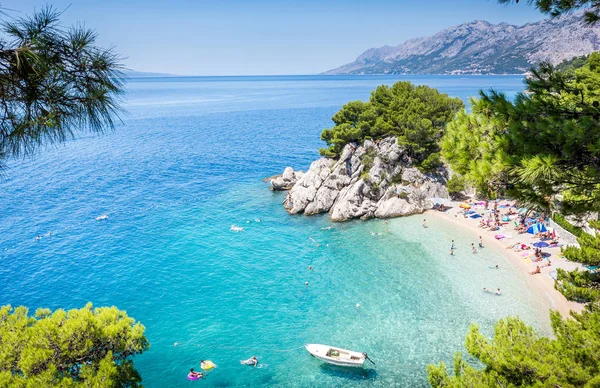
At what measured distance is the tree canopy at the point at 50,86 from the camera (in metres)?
5.48

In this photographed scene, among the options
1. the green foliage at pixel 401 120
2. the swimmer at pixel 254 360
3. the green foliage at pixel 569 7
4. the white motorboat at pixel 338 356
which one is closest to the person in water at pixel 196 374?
the swimmer at pixel 254 360

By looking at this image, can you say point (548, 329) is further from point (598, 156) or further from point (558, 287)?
point (598, 156)

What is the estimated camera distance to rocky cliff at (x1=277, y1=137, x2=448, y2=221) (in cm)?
4409

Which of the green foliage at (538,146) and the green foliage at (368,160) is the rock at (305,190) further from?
the green foliage at (538,146)

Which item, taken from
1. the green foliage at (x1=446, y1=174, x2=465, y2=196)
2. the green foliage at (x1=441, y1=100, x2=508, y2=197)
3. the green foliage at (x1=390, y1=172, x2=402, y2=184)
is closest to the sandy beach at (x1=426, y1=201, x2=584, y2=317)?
the green foliage at (x1=446, y1=174, x2=465, y2=196)

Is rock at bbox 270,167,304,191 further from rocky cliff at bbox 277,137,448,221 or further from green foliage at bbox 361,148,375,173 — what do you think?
green foliage at bbox 361,148,375,173

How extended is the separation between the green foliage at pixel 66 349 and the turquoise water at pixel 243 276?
8.70 meters

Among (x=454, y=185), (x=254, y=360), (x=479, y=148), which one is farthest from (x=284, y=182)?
(x=479, y=148)

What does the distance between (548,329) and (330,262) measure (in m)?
18.0

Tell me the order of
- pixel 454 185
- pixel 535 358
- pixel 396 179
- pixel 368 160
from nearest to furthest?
pixel 535 358, pixel 454 185, pixel 396 179, pixel 368 160

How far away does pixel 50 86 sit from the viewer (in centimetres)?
611

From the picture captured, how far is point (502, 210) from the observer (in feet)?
138

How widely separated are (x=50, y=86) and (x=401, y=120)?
48.4 metres

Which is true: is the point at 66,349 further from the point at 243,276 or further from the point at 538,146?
the point at 243,276
